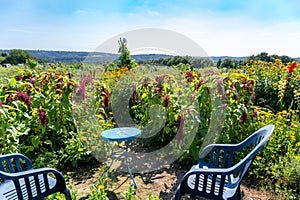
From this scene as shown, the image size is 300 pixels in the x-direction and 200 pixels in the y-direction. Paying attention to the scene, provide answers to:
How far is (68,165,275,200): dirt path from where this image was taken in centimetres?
232

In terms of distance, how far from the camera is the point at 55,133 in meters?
3.10

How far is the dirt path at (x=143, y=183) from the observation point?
7.61 ft

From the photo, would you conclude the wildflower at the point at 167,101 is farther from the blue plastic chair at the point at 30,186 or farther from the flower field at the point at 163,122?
the blue plastic chair at the point at 30,186

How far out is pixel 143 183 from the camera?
8.44ft

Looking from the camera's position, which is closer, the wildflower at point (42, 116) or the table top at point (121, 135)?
the table top at point (121, 135)

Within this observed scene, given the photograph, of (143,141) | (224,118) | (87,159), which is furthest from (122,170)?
(224,118)

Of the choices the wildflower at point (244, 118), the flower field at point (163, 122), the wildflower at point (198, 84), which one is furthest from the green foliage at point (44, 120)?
the wildflower at point (244, 118)

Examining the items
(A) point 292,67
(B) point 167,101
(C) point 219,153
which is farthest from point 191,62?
(C) point 219,153

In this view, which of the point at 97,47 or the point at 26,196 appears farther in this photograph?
the point at 97,47

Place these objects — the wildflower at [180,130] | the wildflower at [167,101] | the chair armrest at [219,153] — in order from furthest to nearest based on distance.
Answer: the wildflower at [167,101] < the wildflower at [180,130] < the chair armrest at [219,153]

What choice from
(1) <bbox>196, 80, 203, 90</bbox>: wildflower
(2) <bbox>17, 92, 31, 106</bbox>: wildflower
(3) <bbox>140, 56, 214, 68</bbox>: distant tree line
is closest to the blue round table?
(1) <bbox>196, 80, 203, 90</bbox>: wildflower

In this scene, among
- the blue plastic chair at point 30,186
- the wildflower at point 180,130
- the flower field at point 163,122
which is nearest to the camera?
the blue plastic chair at point 30,186

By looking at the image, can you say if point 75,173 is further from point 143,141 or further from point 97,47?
point 97,47

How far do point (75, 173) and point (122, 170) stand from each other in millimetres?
542
